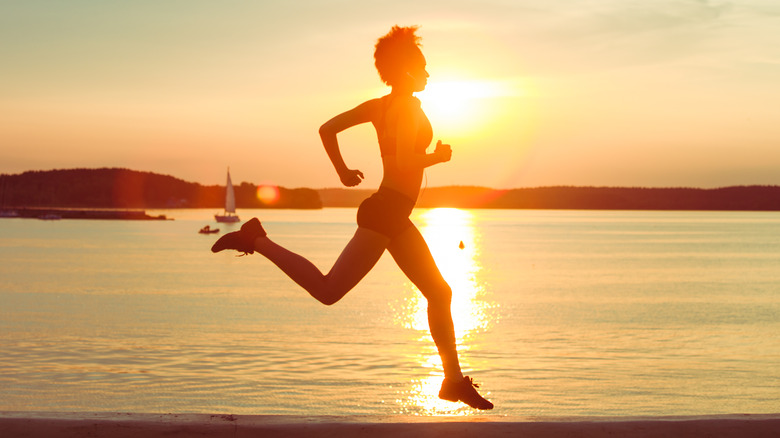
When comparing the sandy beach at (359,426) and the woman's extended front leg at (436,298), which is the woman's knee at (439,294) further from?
the sandy beach at (359,426)

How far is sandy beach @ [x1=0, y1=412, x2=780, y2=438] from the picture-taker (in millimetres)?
4324

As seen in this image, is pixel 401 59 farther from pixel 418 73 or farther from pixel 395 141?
pixel 395 141

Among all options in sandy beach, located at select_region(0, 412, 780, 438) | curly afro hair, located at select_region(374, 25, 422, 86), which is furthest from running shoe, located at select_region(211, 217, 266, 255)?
curly afro hair, located at select_region(374, 25, 422, 86)

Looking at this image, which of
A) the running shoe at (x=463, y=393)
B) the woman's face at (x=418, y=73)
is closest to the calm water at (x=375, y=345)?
the running shoe at (x=463, y=393)

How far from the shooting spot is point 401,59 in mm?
4891

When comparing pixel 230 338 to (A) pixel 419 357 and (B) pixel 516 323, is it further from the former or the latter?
(B) pixel 516 323

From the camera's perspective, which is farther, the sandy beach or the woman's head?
the woman's head

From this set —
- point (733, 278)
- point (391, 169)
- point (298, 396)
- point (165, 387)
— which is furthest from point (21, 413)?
point (733, 278)

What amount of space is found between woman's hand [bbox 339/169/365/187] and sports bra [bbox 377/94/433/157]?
0.66 feet

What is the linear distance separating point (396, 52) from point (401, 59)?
5cm

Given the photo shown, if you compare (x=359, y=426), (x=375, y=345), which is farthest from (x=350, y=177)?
(x=375, y=345)

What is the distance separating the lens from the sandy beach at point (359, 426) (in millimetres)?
4324

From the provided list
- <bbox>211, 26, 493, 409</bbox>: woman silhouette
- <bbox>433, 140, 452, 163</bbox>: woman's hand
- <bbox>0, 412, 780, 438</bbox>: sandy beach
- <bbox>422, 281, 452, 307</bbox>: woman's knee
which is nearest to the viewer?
<bbox>0, 412, 780, 438</bbox>: sandy beach

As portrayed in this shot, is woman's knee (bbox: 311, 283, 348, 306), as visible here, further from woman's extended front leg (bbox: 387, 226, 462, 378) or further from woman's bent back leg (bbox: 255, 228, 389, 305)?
woman's extended front leg (bbox: 387, 226, 462, 378)
